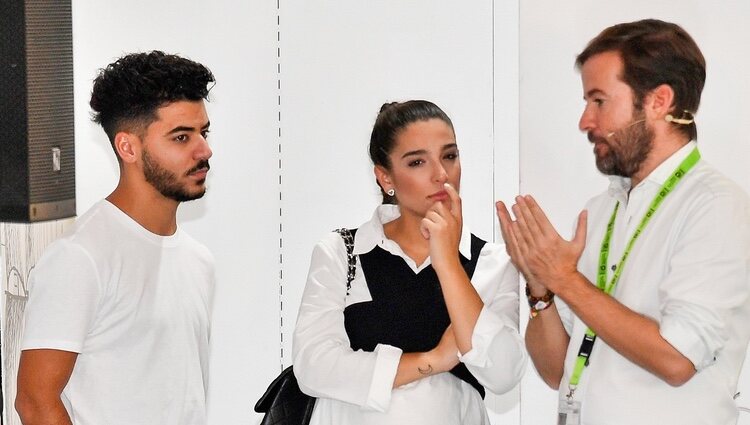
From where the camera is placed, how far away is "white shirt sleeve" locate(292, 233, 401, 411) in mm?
2602

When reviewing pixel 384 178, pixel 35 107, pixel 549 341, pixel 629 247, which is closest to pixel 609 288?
pixel 629 247

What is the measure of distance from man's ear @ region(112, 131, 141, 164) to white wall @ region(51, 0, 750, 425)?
136 cm

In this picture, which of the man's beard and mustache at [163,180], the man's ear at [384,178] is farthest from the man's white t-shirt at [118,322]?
the man's ear at [384,178]

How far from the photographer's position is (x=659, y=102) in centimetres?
249

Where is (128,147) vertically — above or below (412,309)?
above

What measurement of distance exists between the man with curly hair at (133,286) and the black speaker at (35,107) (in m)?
0.41

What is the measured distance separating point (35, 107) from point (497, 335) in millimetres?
1569

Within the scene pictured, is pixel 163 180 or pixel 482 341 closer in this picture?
pixel 482 341

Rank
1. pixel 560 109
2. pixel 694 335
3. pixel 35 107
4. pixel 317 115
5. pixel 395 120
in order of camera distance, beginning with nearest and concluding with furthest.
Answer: pixel 694 335 < pixel 395 120 < pixel 35 107 < pixel 560 109 < pixel 317 115

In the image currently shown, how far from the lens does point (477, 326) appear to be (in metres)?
2.53

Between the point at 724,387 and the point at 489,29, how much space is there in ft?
6.04

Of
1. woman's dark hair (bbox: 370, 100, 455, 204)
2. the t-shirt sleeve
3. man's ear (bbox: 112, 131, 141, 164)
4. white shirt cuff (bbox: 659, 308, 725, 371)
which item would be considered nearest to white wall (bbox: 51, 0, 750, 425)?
woman's dark hair (bbox: 370, 100, 455, 204)

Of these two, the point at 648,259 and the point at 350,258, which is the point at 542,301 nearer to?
the point at 648,259

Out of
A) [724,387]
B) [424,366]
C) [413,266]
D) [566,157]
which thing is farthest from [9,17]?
[724,387]
